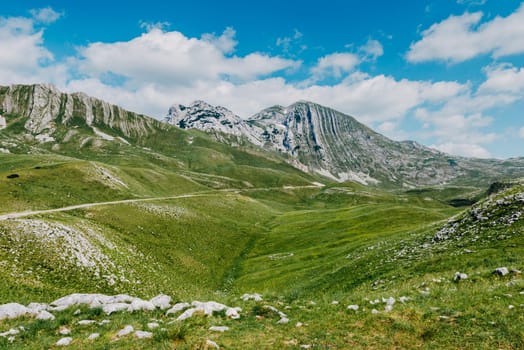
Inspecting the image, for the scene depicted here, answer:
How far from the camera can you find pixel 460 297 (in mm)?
17484

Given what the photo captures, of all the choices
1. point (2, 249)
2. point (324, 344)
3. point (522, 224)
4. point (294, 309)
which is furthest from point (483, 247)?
point (2, 249)

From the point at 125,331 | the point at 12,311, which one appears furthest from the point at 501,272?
the point at 12,311

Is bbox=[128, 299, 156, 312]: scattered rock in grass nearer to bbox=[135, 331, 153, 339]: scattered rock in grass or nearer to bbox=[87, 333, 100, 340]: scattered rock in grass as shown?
bbox=[87, 333, 100, 340]: scattered rock in grass

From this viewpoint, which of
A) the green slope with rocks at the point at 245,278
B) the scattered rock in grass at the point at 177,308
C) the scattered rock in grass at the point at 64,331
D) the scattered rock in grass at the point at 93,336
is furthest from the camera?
the scattered rock in grass at the point at 177,308

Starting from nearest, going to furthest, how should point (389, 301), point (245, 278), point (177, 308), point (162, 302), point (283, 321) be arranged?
point (283, 321), point (177, 308), point (389, 301), point (162, 302), point (245, 278)

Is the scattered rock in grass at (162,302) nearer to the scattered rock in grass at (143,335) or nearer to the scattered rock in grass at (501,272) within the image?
the scattered rock in grass at (143,335)

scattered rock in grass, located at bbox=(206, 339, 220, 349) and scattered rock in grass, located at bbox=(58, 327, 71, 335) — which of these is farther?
scattered rock in grass, located at bbox=(58, 327, 71, 335)

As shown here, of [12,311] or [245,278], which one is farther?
[245,278]

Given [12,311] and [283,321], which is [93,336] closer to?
[12,311]

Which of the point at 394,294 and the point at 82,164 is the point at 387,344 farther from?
the point at 82,164

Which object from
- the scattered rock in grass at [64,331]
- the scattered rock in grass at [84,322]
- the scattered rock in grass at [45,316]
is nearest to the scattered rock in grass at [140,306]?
the scattered rock in grass at [84,322]

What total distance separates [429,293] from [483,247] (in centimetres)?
1312

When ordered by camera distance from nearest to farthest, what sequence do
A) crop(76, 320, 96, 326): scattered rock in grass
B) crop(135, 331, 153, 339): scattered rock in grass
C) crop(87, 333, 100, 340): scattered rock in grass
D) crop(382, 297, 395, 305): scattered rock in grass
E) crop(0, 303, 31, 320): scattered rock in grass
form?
crop(135, 331, 153, 339): scattered rock in grass, crop(87, 333, 100, 340): scattered rock in grass, crop(76, 320, 96, 326): scattered rock in grass, crop(0, 303, 31, 320): scattered rock in grass, crop(382, 297, 395, 305): scattered rock in grass

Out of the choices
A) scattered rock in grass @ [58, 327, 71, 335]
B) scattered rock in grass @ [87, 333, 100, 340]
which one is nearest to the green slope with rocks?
scattered rock in grass @ [58, 327, 71, 335]
